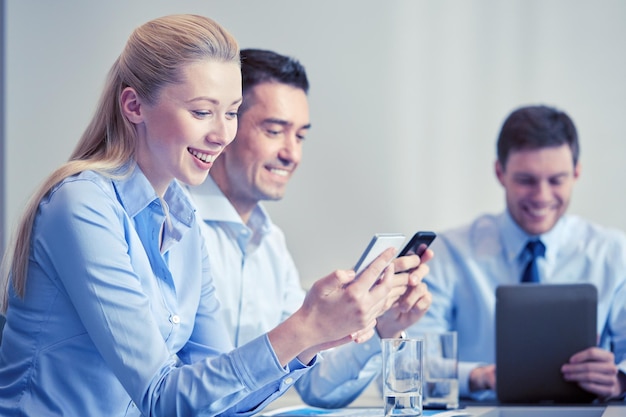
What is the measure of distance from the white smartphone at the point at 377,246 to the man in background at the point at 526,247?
4.66ft

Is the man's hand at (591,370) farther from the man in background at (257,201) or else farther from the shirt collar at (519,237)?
the shirt collar at (519,237)

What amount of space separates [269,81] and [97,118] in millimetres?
1003

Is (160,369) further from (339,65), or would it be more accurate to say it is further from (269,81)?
(339,65)

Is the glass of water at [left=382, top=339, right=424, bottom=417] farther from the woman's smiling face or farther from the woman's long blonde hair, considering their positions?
the woman's long blonde hair

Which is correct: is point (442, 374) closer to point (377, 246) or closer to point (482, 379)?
point (377, 246)

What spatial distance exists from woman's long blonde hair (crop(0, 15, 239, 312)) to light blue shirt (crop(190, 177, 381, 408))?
2.30 ft

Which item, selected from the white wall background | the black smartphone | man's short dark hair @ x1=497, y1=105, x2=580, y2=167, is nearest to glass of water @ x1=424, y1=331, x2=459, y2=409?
the black smartphone

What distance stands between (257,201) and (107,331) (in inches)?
47.0

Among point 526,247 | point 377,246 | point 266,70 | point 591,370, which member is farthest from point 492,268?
point 377,246

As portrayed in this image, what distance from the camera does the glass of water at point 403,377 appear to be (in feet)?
5.06

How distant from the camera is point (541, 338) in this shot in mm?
2213

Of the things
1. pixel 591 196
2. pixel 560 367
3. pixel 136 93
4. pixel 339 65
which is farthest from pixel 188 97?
pixel 591 196

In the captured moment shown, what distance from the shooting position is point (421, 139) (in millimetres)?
3609

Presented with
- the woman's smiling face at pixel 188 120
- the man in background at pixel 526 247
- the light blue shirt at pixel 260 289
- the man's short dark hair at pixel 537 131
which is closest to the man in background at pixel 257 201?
the light blue shirt at pixel 260 289
